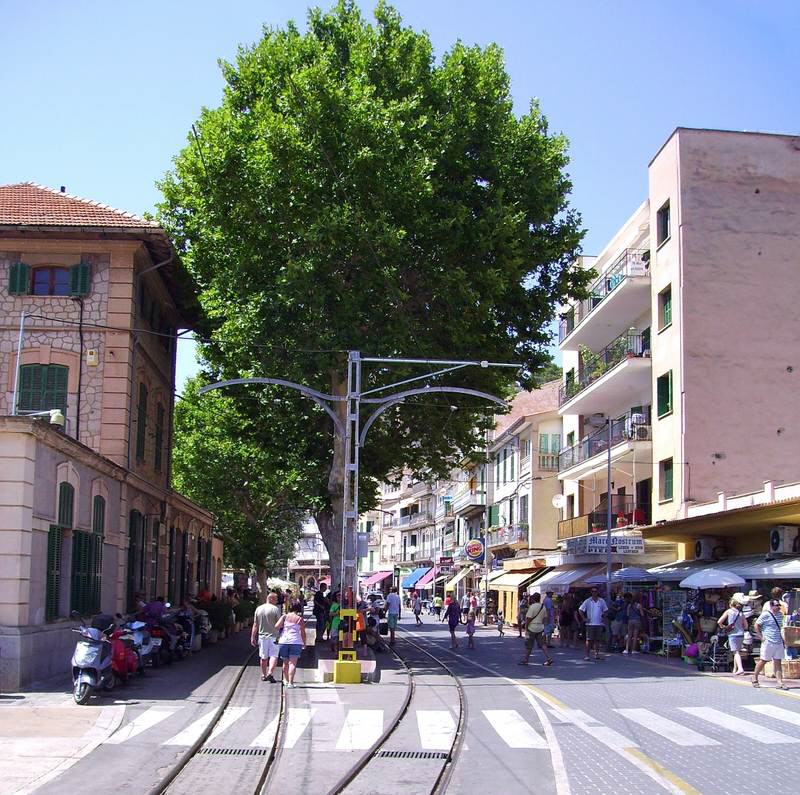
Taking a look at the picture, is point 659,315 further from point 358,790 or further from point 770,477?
point 358,790

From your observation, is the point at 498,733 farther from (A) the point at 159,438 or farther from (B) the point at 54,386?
(A) the point at 159,438

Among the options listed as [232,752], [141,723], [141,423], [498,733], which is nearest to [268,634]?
[141,723]

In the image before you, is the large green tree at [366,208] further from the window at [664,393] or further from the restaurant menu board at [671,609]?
the restaurant menu board at [671,609]

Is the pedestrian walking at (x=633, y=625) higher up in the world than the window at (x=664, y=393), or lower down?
lower down

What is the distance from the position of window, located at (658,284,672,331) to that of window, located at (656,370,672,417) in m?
1.72

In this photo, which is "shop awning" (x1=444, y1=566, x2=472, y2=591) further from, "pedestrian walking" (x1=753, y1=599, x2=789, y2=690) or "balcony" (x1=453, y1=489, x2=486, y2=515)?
"pedestrian walking" (x1=753, y1=599, x2=789, y2=690)

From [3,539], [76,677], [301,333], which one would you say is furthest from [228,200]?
[76,677]

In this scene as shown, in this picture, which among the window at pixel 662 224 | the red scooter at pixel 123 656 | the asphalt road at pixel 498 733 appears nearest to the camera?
the asphalt road at pixel 498 733

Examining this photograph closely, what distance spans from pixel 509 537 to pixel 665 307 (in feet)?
80.5

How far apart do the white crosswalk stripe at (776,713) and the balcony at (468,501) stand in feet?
162

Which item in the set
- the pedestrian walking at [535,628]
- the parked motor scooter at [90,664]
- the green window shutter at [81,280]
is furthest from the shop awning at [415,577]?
the parked motor scooter at [90,664]

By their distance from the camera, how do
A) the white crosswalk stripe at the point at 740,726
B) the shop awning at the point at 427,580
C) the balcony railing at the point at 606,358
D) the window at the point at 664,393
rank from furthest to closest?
1. the shop awning at the point at 427,580
2. the balcony railing at the point at 606,358
3. the window at the point at 664,393
4. the white crosswalk stripe at the point at 740,726

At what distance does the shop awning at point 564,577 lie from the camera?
37.4m

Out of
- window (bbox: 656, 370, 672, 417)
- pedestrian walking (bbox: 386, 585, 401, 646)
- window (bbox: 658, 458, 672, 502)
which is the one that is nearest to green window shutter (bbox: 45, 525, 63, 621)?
pedestrian walking (bbox: 386, 585, 401, 646)
